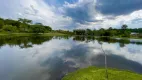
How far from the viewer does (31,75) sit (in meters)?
23.2

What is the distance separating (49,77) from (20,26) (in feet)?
592

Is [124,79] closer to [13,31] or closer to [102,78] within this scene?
[102,78]

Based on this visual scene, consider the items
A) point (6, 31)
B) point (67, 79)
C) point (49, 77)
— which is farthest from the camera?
point (6, 31)

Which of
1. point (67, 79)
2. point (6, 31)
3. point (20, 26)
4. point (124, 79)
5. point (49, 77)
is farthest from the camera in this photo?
point (20, 26)

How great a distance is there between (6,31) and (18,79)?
146 m

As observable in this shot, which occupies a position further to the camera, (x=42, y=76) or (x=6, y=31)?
(x=6, y=31)

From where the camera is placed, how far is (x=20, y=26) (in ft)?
623

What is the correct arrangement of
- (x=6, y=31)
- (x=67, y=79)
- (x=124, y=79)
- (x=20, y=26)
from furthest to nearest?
(x=20, y=26) < (x=6, y=31) < (x=67, y=79) < (x=124, y=79)

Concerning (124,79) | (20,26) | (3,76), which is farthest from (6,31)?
(124,79)

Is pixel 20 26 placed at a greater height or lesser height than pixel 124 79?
greater

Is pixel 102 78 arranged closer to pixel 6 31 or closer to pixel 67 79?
pixel 67 79

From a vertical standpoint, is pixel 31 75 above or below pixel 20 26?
below

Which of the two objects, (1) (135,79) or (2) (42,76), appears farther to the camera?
(2) (42,76)

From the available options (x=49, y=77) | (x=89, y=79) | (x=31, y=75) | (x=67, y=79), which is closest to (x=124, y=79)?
(x=89, y=79)
